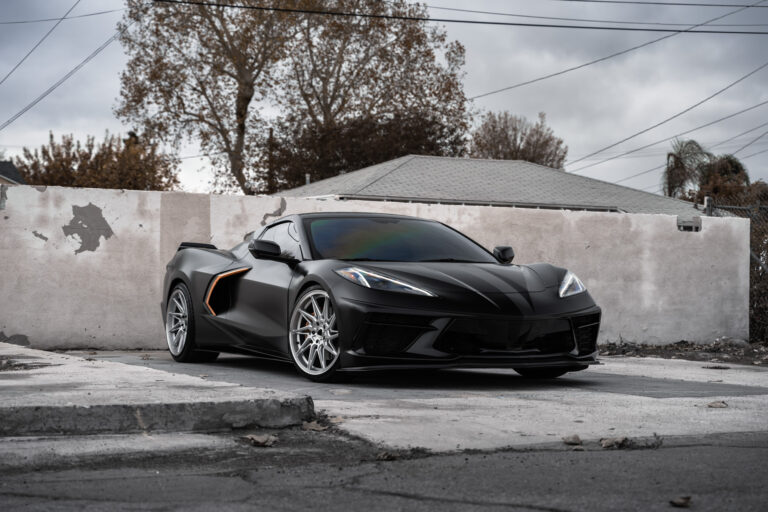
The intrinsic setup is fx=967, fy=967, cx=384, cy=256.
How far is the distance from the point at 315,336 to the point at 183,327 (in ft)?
7.20

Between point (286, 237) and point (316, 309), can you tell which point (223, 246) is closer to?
point (286, 237)

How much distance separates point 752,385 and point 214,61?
33.5m

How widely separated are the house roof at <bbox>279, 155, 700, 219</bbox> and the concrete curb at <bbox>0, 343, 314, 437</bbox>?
20.0 m

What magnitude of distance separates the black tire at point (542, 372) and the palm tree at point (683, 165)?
105 ft

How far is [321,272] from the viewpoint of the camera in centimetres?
670

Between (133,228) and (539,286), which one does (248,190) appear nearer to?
(133,228)

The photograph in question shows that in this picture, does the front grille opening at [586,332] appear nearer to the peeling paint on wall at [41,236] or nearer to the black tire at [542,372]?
the black tire at [542,372]

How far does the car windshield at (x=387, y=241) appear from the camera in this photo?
721 cm

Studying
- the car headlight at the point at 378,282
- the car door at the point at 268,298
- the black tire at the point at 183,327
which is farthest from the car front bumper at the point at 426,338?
the black tire at the point at 183,327

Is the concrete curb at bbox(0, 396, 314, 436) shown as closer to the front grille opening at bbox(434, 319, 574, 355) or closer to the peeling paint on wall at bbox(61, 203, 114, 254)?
the front grille opening at bbox(434, 319, 574, 355)

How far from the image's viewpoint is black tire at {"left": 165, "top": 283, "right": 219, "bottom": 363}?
8273mm

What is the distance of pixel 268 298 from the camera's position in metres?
7.32

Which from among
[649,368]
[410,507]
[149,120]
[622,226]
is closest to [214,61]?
[149,120]

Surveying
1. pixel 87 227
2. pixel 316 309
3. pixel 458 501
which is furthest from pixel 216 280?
pixel 458 501
